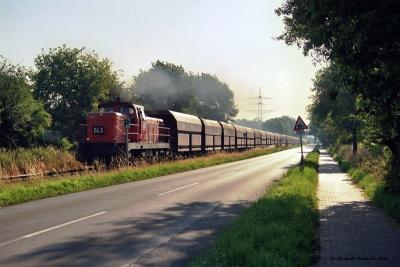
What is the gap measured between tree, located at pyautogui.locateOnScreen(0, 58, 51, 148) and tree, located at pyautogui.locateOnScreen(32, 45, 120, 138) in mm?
13662

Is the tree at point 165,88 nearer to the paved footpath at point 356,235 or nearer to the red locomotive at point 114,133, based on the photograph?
the red locomotive at point 114,133

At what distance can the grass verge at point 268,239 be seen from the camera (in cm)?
680

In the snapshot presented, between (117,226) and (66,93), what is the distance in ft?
158

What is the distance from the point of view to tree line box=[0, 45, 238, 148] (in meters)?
38.4

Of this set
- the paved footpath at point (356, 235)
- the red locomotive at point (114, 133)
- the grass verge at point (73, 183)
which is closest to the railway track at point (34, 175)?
the grass verge at point (73, 183)

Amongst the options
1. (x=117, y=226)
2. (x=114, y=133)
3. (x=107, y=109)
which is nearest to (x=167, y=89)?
(x=107, y=109)

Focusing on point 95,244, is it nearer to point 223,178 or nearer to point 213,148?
point 223,178

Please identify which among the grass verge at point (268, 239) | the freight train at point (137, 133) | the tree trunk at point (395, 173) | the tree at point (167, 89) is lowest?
the grass verge at point (268, 239)

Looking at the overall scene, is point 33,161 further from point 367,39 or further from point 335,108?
point 335,108

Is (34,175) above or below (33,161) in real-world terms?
below

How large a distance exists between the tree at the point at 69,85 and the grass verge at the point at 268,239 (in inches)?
1826

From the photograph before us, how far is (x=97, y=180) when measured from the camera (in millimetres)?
20188

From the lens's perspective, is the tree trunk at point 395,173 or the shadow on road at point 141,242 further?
the tree trunk at point 395,173

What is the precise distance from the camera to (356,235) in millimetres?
9414
